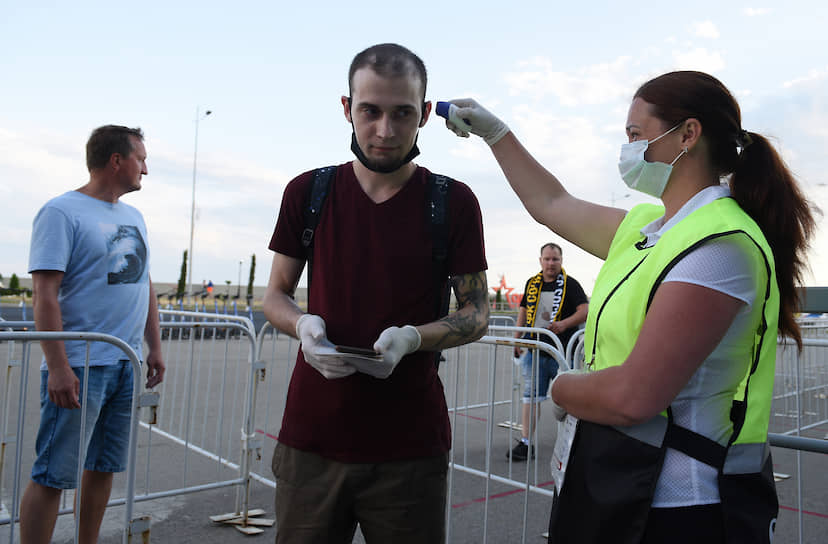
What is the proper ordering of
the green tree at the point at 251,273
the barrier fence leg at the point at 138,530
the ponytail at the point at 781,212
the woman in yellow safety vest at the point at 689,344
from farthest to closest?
the green tree at the point at 251,273, the barrier fence leg at the point at 138,530, the ponytail at the point at 781,212, the woman in yellow safety vest at the point at 689,344

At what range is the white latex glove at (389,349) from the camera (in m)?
1.64

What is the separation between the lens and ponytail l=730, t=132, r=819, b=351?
1.47 metres

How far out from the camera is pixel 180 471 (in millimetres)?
5371

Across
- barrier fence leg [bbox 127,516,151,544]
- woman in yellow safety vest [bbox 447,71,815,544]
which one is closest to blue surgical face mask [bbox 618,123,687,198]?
woman in yellow safety vest [bbox 447,71,815,544]

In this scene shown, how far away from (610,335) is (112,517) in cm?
409

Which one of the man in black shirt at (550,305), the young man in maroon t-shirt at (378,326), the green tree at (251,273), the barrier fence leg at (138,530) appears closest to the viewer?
the young man in maroon t-shirt at (378,326)

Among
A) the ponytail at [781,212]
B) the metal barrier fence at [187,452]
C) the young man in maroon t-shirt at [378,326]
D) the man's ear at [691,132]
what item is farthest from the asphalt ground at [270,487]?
the man's ear at [691,132]

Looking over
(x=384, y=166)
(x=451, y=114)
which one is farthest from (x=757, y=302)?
(x=451, y=114)

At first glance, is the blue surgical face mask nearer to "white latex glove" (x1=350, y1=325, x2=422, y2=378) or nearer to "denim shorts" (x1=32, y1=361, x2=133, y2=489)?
"white latex glove" (x1=350, y1=325, x2=422, y2=378)

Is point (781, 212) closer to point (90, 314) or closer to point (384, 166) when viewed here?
point (384, 166)

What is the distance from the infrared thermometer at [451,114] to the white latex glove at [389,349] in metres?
0.84

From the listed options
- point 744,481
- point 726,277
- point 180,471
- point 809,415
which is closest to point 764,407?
point 744,481

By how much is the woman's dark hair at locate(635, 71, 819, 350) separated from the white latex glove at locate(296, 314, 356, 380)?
107 centimetres

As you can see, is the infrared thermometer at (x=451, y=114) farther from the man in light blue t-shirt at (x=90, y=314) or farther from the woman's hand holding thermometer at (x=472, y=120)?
the man in light blue t-shirt at (x=90, y=314)
